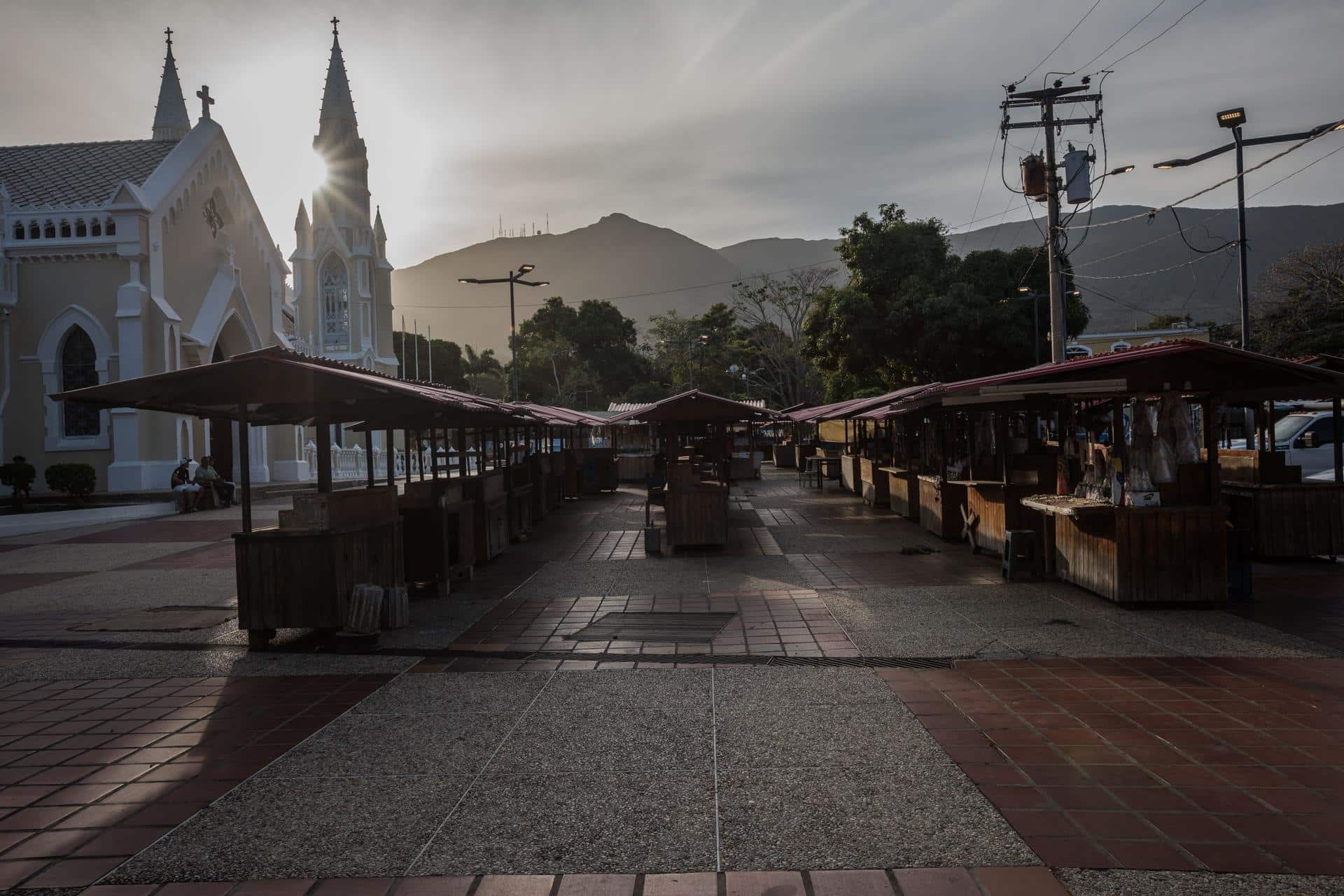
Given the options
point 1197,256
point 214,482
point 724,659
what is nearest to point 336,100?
point 214,482

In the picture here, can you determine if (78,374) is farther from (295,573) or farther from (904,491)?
(904,491)

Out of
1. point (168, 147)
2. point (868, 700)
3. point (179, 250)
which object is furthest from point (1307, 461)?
point (168, 147)

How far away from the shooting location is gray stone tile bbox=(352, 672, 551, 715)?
224 inches

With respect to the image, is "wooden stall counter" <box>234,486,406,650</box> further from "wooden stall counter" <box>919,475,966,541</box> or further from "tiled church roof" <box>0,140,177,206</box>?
"tiled church roof" <box>0,140,177,206</box>

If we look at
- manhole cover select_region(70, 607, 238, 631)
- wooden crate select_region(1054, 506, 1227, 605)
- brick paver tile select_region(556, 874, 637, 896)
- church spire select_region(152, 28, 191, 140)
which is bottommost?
brick paver tile select_region(556, 874, 637, 896)

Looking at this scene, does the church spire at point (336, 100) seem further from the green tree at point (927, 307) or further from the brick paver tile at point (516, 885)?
the brick paver tile at point (516, 885)

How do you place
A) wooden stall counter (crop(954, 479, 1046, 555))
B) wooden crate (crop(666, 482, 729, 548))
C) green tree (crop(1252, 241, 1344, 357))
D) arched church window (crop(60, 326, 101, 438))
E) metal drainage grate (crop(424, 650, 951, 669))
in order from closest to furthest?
1. metal drainage grate (crop(424, 650, 951, 669))
2. wooden stall counter (crop(954, 479, 1046, 555))
3. wooden crate (crop(666, 482, 729, 548))
4. arched church window (crop(60, 326, 101, 438))
5. green tree (crop(1252, 241, 1344, 357))

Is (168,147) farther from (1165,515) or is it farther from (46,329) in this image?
(1165,515)

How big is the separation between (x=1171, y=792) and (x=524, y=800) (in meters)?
3.03

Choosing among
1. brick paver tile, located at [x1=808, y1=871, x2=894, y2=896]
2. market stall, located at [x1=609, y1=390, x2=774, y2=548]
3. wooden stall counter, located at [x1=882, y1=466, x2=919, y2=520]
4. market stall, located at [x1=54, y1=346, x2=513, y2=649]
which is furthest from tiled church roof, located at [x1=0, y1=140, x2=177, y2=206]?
brick paver tile, located at [x1=808, y1=871, x2=894, y2=896]

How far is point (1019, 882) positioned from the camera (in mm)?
3357

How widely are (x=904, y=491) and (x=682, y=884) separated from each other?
14696 mm

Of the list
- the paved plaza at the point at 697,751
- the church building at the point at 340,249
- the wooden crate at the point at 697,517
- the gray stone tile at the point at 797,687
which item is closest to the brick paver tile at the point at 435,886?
the paved plaza at the point at 697,751

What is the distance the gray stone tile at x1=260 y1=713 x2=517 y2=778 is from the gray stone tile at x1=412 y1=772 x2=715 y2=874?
40 cm
